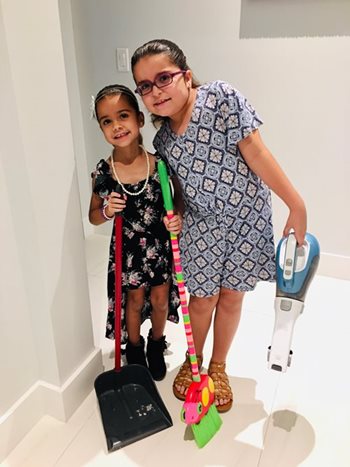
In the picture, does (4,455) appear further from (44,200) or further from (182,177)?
(182,177)

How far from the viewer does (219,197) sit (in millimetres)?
1160

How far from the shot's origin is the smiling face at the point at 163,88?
1028mm

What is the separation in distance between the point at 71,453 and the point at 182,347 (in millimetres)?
600

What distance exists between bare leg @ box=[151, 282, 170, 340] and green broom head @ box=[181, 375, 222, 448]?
0.28 meters

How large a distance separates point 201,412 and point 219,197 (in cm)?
64

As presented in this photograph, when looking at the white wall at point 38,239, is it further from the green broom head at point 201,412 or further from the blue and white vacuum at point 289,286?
the blue and white vacuum at point 289,286

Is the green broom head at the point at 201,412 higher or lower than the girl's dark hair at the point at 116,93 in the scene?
lower

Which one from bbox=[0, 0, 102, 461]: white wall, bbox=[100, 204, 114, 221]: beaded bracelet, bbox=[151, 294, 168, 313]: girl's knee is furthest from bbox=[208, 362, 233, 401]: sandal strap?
bbox=[100, 204, 114, 221]: beaded bracelet

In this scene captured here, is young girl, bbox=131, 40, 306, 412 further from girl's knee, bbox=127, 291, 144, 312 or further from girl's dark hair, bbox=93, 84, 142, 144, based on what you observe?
Result: girl's knee, bbox=127, 291, 144, 312

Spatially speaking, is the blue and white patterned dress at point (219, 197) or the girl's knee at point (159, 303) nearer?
the blue and white patterned dress at point (219, 197)

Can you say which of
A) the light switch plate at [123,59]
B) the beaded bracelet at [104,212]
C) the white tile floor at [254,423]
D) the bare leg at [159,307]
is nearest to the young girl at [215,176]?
the bare leg at [159,307]

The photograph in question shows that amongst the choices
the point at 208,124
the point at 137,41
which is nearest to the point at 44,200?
the point at 208,124

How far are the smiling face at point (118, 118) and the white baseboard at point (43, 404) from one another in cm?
77

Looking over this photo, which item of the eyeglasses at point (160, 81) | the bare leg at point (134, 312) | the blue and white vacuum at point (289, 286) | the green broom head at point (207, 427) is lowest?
the green broom head at point (207, 427)
